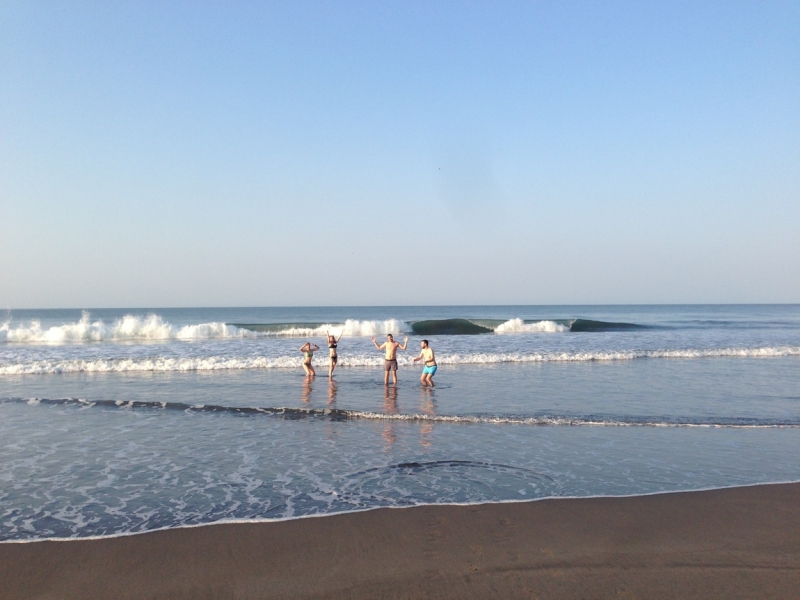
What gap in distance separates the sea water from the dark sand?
1.98ft

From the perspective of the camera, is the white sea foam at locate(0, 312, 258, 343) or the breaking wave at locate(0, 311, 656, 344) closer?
the white sea foam at locate(0, 312, 258, 343)

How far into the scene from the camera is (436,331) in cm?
5012

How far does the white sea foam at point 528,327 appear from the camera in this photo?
49.2m

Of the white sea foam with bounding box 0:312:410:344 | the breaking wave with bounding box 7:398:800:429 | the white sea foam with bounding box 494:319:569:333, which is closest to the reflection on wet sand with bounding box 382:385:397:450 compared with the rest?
the breaking wave with bounding box 7:398:800:429

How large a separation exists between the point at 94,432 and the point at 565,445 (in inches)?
337

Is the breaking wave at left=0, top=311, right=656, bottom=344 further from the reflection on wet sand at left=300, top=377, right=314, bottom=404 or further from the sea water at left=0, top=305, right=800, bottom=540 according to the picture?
A: the reflection on wet sand at left=300, top=377, right=314, bottom=404

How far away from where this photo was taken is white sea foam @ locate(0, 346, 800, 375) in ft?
68.7

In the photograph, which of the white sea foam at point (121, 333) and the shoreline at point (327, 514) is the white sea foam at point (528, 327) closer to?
the white sea foam at point (121, 333)

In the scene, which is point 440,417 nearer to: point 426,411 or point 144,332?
point 426,411

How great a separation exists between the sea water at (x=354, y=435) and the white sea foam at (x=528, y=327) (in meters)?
26.1

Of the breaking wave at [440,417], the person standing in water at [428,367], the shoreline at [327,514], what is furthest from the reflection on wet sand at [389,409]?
the shoreline at [327,514]

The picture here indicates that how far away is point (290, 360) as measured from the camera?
23.2m

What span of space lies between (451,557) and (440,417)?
723 cm

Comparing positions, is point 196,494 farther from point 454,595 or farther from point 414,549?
point 454,595
